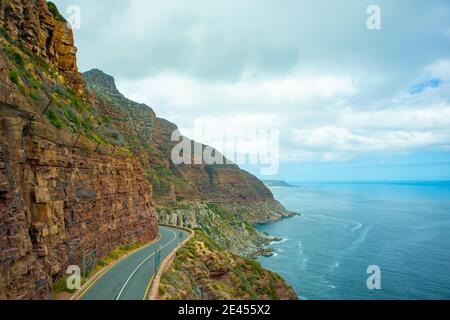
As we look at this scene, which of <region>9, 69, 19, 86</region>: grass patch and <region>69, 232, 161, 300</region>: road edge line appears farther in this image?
<region>69, 232, 161, 300</region>: road edge line

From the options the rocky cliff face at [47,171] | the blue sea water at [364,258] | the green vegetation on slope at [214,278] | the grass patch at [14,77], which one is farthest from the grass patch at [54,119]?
the blue sea water at [364,258]

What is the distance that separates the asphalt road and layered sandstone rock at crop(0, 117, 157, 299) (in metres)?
2.16

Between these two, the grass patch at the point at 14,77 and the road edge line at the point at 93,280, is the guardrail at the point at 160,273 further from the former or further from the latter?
the grass patch at the point at 14,77

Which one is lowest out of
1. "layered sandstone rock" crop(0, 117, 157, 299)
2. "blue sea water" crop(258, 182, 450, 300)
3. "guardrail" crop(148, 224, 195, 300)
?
"blue sea water" crop(258, 182, 450, 300)

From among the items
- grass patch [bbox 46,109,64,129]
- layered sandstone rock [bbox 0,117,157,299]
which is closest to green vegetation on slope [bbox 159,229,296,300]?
layered sandstone rock [bbox 0,117,157,299]

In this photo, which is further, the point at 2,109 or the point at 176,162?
the point at 176,162

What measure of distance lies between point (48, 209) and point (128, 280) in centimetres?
829

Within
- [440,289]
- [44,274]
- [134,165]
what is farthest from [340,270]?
[44,274]

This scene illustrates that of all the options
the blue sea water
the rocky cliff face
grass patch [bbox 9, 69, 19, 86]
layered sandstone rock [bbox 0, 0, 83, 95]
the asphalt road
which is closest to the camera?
the rocky cliff face

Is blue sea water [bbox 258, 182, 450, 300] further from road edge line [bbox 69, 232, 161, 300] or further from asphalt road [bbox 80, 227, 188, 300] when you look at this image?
road edge line [bbox 69, 232, 161, 300]

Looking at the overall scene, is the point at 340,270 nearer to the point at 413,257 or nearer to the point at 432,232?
the point at 413,257

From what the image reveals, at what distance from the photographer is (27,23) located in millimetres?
29078

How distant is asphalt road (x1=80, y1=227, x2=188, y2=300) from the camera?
2058 centimetres

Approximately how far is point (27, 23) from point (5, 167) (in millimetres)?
Answer: 20081
